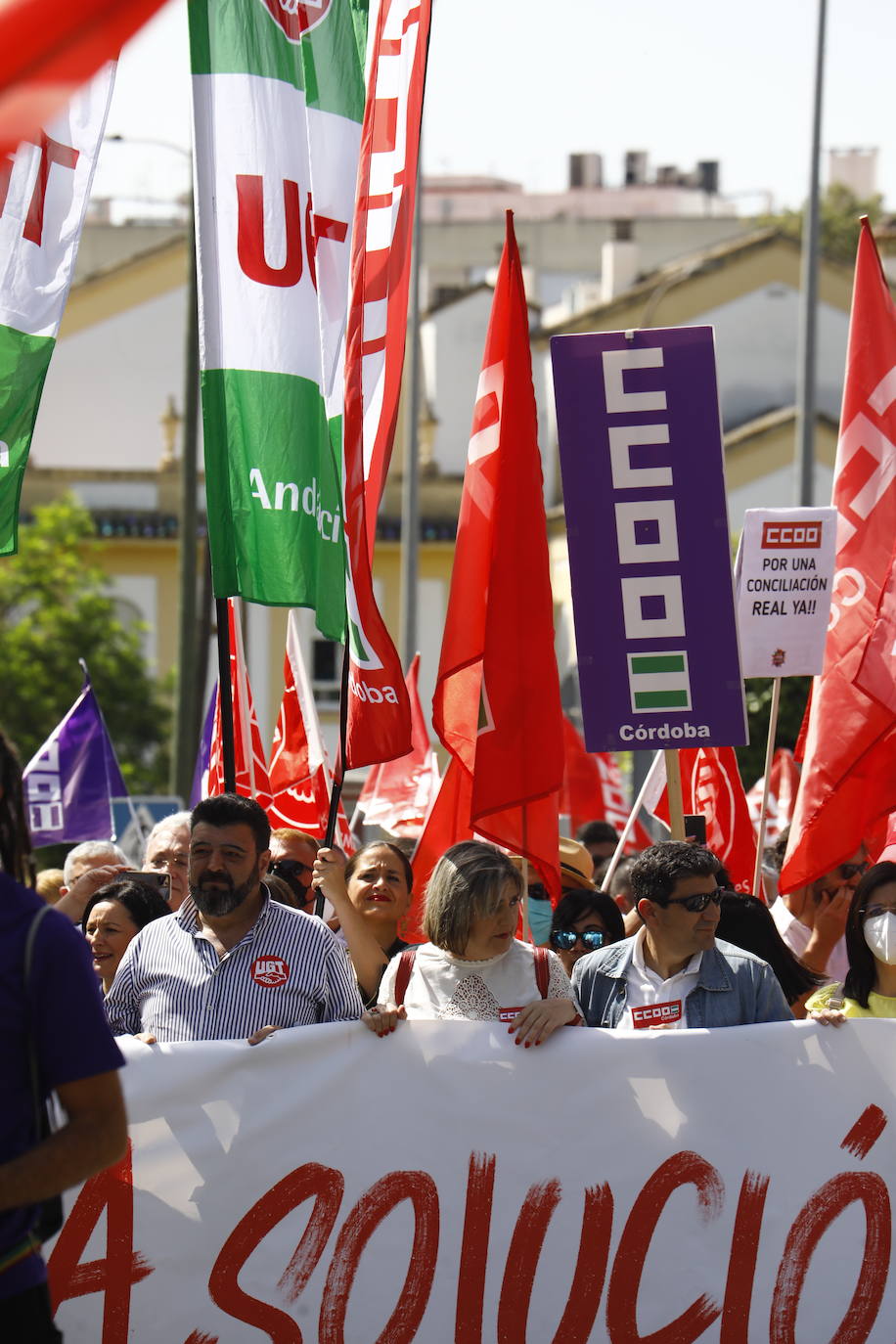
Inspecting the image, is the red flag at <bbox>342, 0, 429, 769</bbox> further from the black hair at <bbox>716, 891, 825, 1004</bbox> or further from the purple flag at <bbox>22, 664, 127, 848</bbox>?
the purple flag at <bbox>22, 664, 127, 848</bbox>

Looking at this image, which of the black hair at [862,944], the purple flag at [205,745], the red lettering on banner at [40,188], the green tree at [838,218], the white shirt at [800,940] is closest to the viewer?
the black hair at [862,944]

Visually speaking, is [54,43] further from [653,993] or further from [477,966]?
[653,993]

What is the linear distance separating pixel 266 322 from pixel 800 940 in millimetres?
3057

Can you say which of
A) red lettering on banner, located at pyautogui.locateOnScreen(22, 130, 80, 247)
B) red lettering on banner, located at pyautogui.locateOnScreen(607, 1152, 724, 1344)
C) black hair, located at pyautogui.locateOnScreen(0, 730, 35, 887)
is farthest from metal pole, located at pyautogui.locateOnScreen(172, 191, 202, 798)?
black hair, located at pyautogui.locateOnScreen(0, 730, 35, 887)

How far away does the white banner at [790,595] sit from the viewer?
23.9 ft

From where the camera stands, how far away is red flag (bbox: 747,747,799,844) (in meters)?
11.7

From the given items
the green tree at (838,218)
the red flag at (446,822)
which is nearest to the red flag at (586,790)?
the red flag at (446,822)

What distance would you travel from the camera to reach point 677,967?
5.02 metres

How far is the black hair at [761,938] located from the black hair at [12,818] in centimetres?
303

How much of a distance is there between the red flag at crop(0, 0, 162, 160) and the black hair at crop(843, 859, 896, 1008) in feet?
14.0

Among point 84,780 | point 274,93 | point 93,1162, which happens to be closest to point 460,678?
point 274,93

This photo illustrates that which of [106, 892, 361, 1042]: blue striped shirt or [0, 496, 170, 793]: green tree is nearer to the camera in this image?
[106, 892, 361, 1042]: blue striped shirt

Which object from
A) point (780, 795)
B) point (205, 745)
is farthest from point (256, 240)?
point (780, 795)

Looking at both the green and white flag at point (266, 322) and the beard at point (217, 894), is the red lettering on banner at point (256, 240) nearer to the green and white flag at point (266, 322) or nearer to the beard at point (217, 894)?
the green and white flag at point (266, 322)
